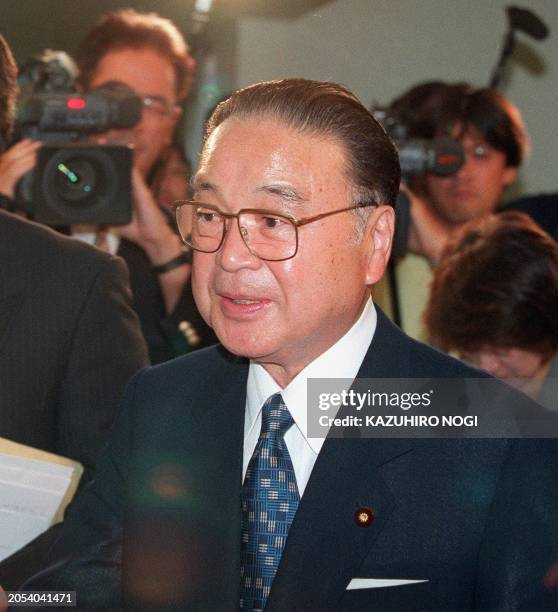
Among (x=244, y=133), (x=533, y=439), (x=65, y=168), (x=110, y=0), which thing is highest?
(x=110, y=0)

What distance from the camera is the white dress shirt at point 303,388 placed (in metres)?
1.47

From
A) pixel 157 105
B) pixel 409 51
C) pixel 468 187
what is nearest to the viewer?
pixel 157 105

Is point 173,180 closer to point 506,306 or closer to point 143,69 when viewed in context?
point 143,69

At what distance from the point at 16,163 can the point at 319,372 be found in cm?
127

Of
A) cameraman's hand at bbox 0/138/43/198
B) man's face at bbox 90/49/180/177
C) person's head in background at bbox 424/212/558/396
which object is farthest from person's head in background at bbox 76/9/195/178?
person's head in background at bbox 424/212/558/396

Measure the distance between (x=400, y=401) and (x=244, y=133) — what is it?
0.43 m

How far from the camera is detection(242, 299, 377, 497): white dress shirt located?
1470mm

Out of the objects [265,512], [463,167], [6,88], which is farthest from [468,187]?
[265,512]

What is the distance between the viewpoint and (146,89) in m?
2.84

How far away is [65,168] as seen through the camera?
2459 millimetres

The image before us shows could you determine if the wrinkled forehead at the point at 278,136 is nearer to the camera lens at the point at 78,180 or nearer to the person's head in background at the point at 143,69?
the camera lens at the point at 78,180

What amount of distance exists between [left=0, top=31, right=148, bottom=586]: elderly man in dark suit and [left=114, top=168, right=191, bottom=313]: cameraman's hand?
0.71 m

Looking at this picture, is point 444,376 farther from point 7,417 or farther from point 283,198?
point 7,417

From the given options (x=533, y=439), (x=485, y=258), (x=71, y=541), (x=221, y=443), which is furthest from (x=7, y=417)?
(x=485, y=258)
